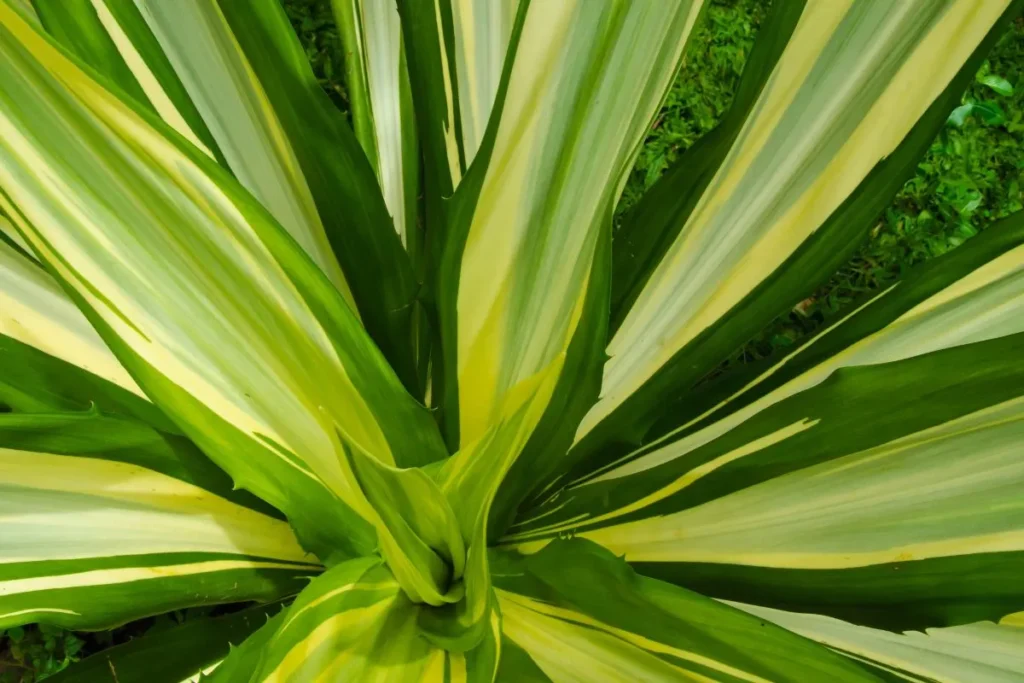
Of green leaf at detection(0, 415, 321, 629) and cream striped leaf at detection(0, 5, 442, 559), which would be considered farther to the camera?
green leaf at detection(0, 415, 321, 629)

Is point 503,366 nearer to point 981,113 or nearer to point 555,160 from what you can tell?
point 555,160

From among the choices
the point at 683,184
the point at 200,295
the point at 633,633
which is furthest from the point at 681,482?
the point at 200,295

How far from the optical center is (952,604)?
44 cm

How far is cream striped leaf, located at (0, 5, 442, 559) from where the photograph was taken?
0.39 m

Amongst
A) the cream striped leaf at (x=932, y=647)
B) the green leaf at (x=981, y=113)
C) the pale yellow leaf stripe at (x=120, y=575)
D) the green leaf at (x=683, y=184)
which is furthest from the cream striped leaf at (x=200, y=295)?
the green leaf at (x=981, y=113)

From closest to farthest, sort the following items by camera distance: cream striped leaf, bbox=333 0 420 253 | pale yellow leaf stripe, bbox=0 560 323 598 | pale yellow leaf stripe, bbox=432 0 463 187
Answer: pale yellow leaf stripe, bbox=0 560 323 598
pale yellow leaf stripe, bbox=432 0 463 187
cream striped leaf, bbox=333 0 420 253

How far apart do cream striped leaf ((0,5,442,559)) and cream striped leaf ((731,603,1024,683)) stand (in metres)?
0.32

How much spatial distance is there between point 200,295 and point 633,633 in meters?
0.33

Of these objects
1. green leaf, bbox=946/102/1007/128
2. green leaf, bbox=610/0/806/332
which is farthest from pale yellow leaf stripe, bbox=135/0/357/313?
green leaf, bbox=946/102/1007/128

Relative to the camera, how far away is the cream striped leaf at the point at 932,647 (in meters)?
0.56

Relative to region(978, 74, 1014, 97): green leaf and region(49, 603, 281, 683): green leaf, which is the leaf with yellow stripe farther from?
region(978, 74, 1014, 97): green leaf

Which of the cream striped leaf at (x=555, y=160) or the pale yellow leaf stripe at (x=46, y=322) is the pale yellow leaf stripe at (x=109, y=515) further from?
the cream striped leaf at (x=555, y=160)

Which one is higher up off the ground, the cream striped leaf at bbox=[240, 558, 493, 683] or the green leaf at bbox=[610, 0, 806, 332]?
the green leaf at bbox=[610, 0, 806, 332]

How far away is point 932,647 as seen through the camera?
1.92 feet
